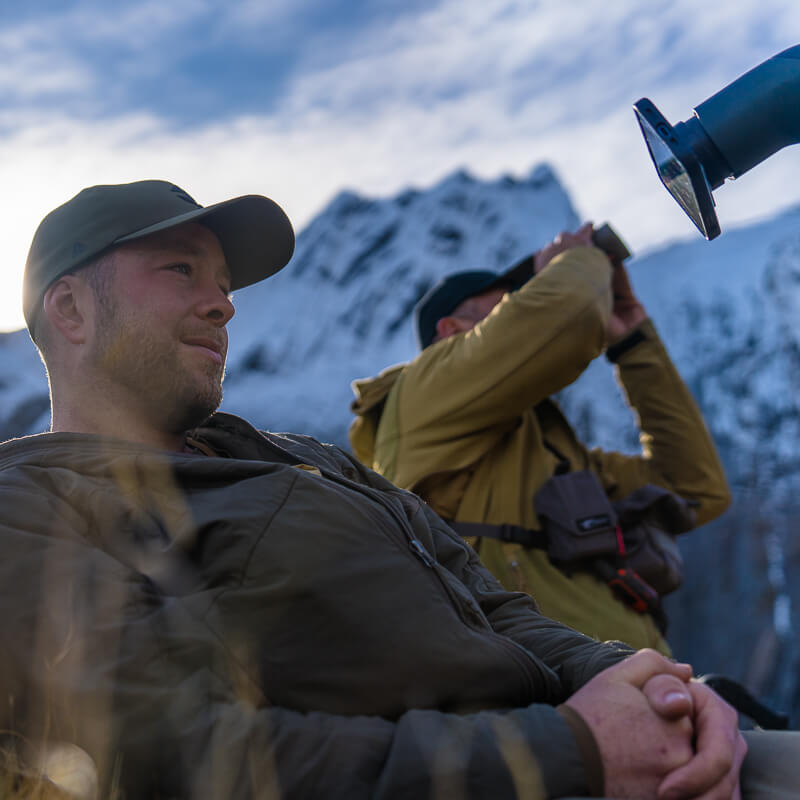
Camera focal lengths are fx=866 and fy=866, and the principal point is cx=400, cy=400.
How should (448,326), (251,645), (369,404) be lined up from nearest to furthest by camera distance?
1. (251,645)
2. (369,404)
3. (448,326)

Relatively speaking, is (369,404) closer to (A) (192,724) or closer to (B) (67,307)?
(B) (67,307)

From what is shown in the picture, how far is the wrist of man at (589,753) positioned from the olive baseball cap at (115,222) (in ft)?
5.66

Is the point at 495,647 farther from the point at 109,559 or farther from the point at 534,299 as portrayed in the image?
the point at 534,299

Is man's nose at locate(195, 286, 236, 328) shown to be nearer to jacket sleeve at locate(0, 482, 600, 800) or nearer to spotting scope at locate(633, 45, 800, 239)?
jacket sleeve at locate(0, 482, 600, 800)

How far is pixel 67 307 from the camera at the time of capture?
99.9 inches

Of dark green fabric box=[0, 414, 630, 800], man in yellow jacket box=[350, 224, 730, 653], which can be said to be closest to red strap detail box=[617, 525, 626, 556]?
man in yellow jacket box=[350, 224, 730, 653]

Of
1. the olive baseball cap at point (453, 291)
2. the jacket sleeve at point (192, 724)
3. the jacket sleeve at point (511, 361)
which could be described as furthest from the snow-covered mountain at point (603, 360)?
the jacket sleeve at point (192, 724)

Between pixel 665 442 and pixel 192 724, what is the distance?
131 inches

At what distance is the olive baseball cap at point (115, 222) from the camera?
2523mm

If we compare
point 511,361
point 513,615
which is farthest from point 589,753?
point 511,361

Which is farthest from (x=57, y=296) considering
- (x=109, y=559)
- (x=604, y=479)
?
(x=604, y=479)

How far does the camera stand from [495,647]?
1756 mm

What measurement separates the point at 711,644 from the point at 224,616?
2558 cm

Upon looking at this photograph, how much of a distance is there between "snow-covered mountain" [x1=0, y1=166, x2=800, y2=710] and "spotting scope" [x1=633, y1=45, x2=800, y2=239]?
1633 cm
